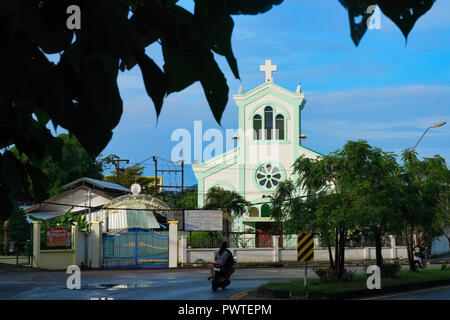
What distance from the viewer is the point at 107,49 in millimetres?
850

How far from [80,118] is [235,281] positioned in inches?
703

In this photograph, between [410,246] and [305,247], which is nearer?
[305,247]

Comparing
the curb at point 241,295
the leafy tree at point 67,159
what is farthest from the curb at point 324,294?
the leafy tree at point 67,159

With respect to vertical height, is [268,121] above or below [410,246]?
above

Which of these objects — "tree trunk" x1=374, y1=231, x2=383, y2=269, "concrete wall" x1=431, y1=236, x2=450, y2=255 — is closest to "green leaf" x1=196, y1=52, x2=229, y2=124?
"tree trunk" x1=374, y1=231, x2=383, y2=269

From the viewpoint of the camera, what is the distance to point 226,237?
99.2 ft

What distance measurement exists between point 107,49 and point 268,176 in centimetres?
3748

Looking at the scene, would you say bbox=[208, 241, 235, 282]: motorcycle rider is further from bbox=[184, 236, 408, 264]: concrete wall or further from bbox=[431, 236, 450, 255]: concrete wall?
bbox=[431, 236, 450, 255]: concrete wall

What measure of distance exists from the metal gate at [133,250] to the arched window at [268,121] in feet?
45.6

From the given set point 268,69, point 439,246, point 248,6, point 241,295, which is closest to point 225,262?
point 241,295

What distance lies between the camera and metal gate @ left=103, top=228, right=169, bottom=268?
Answer: 25891 mm

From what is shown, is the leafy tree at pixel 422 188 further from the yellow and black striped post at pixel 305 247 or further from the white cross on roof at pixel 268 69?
the white cross on roof at pixel 268 69

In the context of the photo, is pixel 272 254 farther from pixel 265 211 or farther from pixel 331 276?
pixel 331 276

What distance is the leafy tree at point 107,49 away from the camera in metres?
0.85
